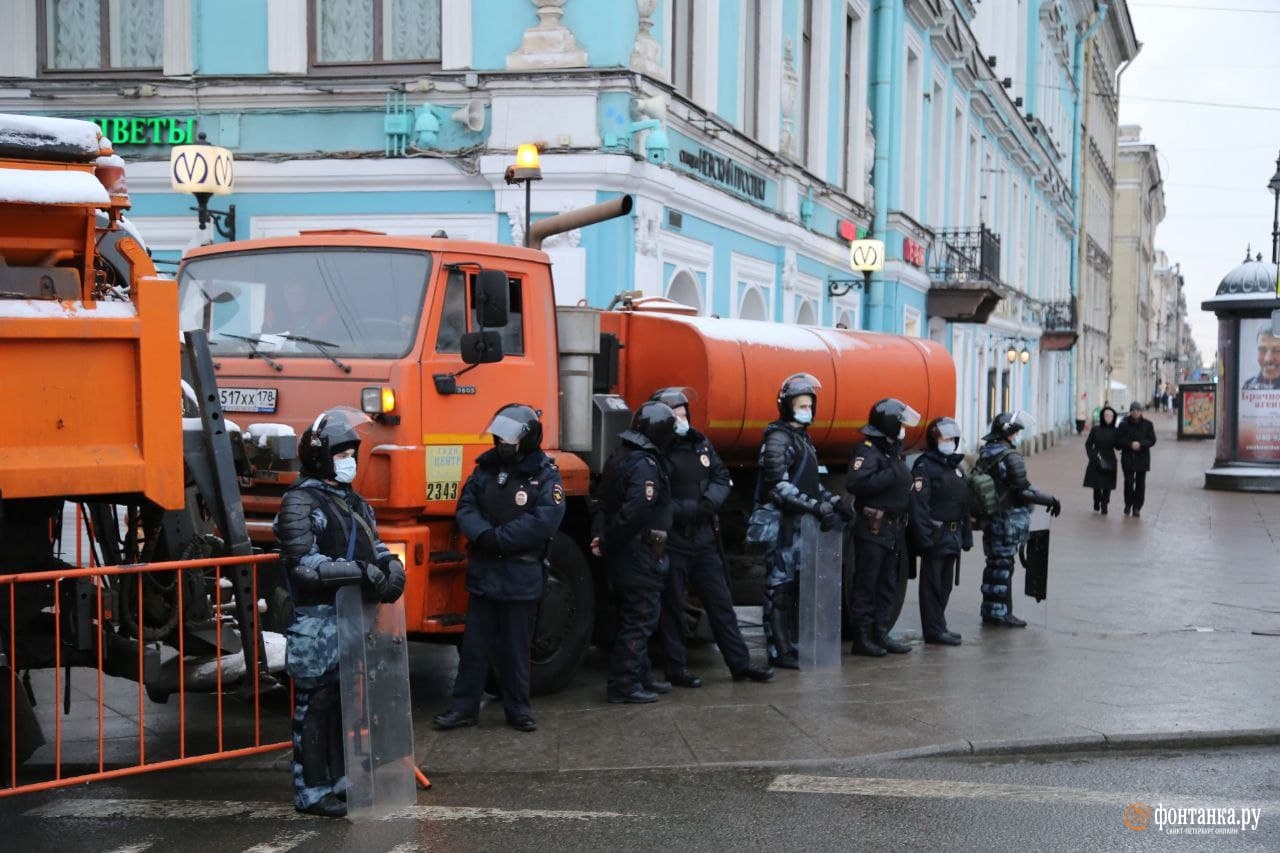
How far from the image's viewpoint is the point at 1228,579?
1450 cm

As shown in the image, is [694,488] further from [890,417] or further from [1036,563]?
[1036,563]

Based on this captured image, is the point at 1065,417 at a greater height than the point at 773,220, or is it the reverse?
the point at 773,220

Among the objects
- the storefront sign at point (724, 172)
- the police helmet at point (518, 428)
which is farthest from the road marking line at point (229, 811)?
the storefront sign at point (724, 172)

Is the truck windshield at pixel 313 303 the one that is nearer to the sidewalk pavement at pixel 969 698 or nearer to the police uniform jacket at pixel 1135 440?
the sidewalk pavement at pixel 969 698

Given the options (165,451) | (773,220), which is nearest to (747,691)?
(165,451)

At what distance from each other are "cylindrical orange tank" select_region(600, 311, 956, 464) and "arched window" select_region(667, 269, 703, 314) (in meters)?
6.22

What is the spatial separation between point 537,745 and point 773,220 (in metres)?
13.8

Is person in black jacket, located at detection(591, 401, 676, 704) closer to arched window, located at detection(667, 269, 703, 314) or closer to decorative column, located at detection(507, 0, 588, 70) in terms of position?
decorative column, located at detection(507, 0, 588, 70)

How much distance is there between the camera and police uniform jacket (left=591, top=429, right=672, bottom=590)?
8430 millimetres

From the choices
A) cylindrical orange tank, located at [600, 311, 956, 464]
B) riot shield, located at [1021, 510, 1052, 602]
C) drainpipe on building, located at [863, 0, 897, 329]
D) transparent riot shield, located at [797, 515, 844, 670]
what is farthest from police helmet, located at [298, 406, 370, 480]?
drainpipe on building, located at [863, 0, 897, 329]

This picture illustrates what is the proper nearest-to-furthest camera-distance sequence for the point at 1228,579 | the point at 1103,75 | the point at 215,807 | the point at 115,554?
the point at 215,807, the point at 115,554, the point at 1228,579, the point at 1103,75

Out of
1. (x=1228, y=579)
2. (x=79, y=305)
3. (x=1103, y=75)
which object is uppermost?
(x=1103, y=75)

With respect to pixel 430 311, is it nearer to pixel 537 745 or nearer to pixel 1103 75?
pixel 537 745

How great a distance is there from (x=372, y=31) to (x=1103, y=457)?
11966 mm
